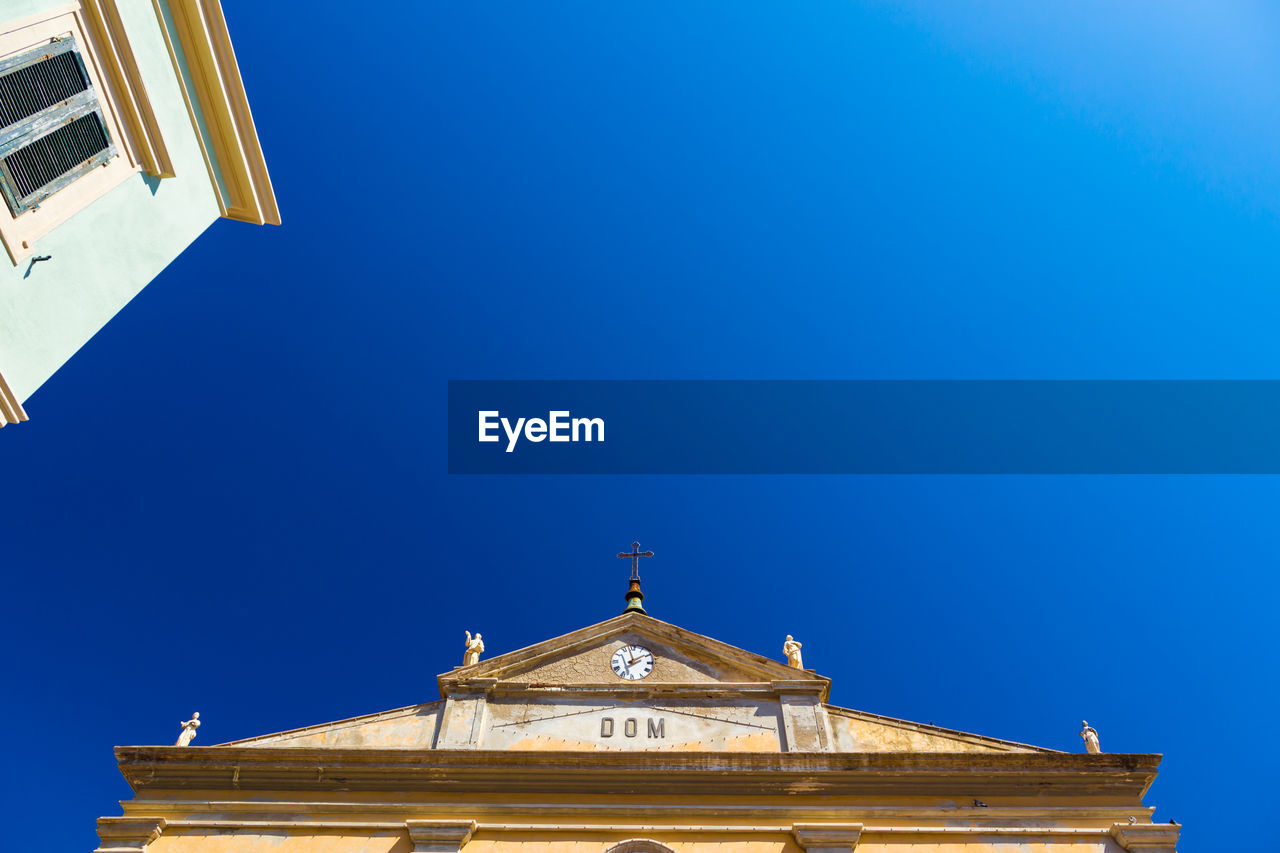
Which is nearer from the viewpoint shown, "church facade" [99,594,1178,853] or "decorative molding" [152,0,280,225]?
"church facade" [99,594,1178,853]

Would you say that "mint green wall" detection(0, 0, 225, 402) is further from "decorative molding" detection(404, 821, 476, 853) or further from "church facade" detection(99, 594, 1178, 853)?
"decorative molding" detection(404, 821, 476, 853)

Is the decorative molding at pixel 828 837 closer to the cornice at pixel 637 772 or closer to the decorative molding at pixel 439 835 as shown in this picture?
the cornice at pixel 637 772

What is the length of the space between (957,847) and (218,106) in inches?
690

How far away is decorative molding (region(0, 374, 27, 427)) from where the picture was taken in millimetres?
11758

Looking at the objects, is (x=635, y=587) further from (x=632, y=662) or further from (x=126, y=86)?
(x=126, y=86)

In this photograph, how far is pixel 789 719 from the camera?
16.2 meters

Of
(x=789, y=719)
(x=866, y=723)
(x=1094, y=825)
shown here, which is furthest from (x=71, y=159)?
(x=1094, y=825)

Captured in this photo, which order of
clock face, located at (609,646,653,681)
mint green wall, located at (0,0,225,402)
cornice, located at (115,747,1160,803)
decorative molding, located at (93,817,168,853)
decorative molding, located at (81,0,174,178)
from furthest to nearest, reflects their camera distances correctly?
clock face, located at (609,646,653,681) < cornice, located at (115,747,1160,803) < decorative molding, located at (93,817,168,853) < decorative molding, located at (81,0,174,178) < mint green wall, located at (0,0,225,402)

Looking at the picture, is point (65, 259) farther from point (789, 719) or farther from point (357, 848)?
point (789, 719)

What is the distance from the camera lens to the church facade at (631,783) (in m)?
14.7

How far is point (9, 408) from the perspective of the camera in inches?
471

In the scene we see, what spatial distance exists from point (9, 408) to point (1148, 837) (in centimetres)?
1800

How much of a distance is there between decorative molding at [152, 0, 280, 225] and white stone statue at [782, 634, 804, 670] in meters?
12.8

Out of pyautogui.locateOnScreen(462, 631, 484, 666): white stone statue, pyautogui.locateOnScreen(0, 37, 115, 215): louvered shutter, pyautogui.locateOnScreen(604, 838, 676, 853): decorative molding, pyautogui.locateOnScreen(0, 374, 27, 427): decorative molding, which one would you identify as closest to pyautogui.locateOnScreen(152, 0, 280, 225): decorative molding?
pyautogui.locateOnScreen(0, 37, 115, 215): louvered shutter
